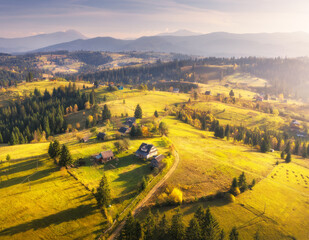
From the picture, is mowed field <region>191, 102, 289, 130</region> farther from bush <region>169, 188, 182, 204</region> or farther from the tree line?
the tree line

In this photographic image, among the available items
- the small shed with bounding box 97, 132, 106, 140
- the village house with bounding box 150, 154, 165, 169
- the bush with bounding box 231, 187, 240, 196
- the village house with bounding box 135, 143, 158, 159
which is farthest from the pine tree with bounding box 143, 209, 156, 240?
the small shed with bounding box 97, 132, 106, 140

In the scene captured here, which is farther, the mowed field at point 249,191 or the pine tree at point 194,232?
the mowed field at point 249,191

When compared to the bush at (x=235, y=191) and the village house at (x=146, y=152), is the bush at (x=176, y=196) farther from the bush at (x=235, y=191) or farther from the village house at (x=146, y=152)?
the village house at (x=146, y=152)

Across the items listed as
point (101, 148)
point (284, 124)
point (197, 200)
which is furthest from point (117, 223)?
point (284, 124)

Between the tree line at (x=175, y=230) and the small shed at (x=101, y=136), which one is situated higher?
the small shed at (x=101, y=136)

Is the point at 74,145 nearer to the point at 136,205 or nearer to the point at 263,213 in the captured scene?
the point at 136,205

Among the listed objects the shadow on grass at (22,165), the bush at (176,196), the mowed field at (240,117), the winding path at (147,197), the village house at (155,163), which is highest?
the shadow on grass at (22,165)

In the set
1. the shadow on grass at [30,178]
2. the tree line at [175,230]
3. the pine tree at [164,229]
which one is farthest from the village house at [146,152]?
the pine tree at [164,229]
